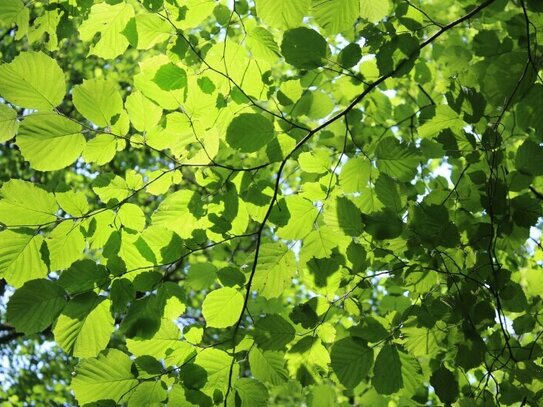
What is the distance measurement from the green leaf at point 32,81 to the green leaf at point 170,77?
0.82 feet

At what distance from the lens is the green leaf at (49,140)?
119 cm

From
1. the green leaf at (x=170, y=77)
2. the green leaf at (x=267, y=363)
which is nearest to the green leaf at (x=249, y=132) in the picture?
the green leaf at (x=170, y=77)

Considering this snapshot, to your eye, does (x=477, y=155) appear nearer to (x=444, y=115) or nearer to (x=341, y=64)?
(x=444, y=115)

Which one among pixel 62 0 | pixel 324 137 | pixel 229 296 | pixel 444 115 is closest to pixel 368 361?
pixel 229 296

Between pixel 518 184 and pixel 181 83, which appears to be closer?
pixel 181 83

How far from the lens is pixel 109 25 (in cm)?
145

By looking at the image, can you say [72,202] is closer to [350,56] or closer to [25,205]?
[25,205]

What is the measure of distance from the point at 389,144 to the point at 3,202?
1.19 meters

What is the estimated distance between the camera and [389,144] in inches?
66.1

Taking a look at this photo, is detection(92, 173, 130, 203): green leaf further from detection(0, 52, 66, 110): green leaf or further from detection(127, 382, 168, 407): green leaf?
detection(127, 382, 168, 407): green leaf

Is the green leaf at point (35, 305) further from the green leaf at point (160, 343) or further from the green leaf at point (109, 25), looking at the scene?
the green leaf at point (109, 25)

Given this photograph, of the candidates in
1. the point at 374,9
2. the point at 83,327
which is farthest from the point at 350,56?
the point at 83,327

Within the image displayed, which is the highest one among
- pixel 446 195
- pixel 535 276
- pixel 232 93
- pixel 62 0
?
pixel 62 0

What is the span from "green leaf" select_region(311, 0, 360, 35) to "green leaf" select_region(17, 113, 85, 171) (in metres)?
0.70
